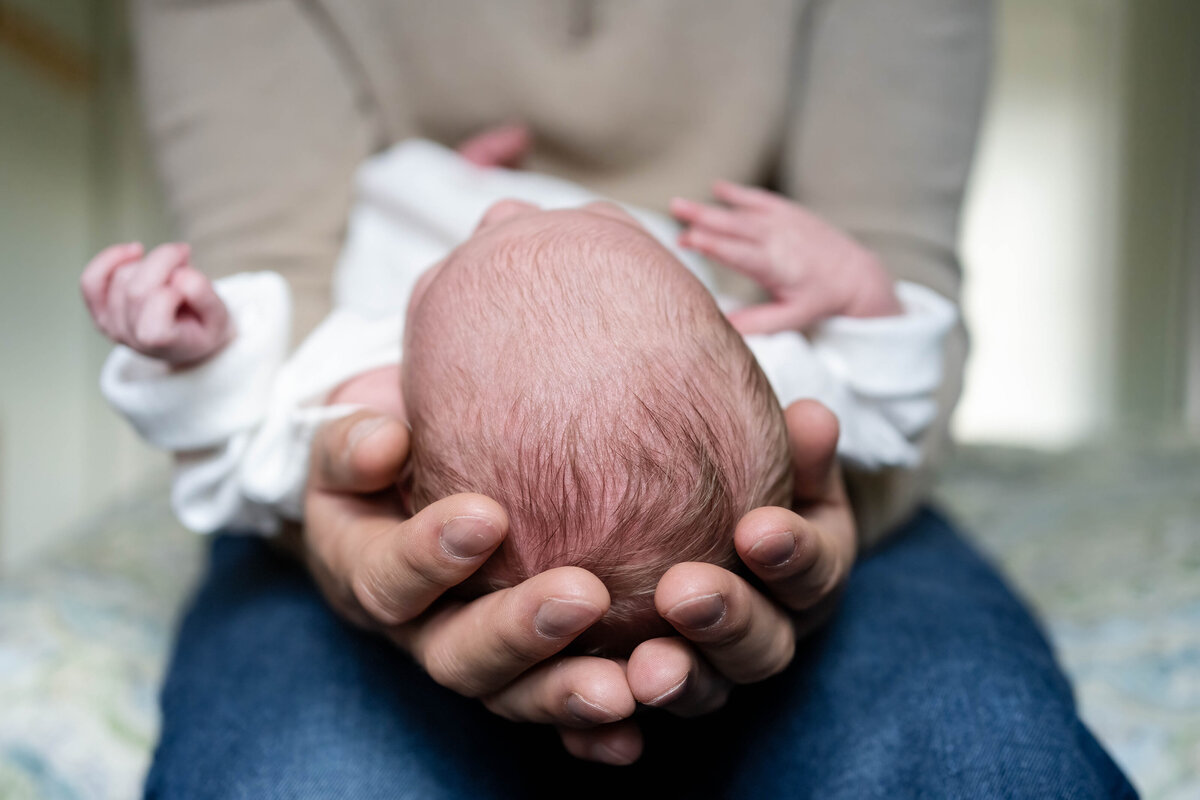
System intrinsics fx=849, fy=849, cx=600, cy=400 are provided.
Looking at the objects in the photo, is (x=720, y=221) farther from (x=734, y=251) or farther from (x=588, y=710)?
(x=588, y=710)

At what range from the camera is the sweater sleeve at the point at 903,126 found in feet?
3.08

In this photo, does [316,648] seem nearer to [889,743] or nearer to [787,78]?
[889,743]

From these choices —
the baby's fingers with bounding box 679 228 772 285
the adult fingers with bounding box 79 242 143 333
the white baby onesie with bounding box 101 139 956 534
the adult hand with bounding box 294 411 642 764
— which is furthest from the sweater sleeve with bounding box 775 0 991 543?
the adult fingers with bounding box 79 242 143 333

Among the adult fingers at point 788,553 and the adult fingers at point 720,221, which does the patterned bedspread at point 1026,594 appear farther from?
the adult fingers at point 720,221

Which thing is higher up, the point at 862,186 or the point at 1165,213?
the point at 862,186

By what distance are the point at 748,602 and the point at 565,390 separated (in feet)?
0.54

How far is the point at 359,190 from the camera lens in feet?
3.22

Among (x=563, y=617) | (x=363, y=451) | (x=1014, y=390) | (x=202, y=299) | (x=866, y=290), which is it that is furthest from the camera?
(x=1014, y=390)

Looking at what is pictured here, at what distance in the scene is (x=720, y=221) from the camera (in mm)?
737

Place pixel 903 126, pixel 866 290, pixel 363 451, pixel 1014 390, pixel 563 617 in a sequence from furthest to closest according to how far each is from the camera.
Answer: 1. pixel 1014 390
2. pixel 903 126
3. pixel 866 290
4. pixel 363 451
5. pixel 563 617

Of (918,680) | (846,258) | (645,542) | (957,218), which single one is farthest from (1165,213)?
(645,542)

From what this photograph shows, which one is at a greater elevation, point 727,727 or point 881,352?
point 881,352

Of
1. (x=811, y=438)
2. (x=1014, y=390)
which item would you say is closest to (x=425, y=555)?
(x=811, y=438)

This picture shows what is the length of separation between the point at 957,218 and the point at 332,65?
76cm
